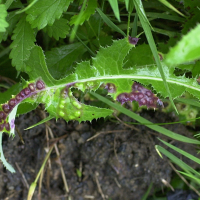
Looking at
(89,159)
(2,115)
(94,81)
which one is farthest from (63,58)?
(89,159)

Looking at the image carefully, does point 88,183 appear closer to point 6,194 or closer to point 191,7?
point 6,194

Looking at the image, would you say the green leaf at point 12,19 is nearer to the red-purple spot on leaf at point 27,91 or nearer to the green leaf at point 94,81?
the green leaf at point 94,81

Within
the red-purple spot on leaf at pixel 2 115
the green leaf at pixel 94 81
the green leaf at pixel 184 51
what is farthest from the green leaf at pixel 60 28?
the green leaf at pixel 184 51

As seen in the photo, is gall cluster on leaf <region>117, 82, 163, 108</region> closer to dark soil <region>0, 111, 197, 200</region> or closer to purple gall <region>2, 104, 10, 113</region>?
dark soil <region>0, 111, 197, 200</region>

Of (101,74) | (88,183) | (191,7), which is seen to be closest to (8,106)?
(101,74)

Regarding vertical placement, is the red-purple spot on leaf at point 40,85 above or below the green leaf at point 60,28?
below

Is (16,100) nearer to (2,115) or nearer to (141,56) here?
(2,115)

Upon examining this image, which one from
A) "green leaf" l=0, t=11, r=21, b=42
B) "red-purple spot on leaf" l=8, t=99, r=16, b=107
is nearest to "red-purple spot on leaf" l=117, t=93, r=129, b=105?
"red-purple spot on leaf" l=8, t=99, r=16, b=107
